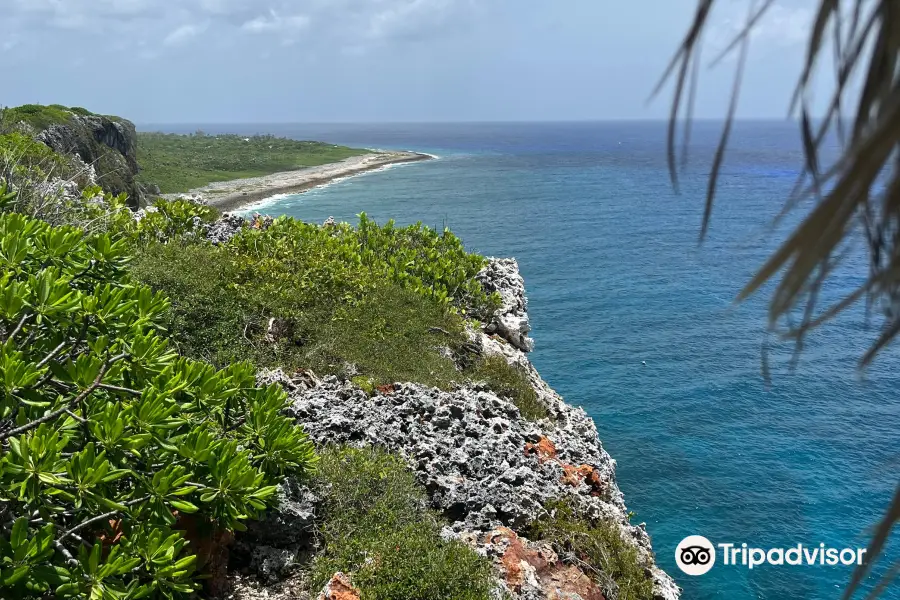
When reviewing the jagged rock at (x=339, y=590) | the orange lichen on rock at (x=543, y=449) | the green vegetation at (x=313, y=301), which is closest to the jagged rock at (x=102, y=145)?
the green vegetation at (x=313, y=301)

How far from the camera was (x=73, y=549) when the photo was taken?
5973 millimetres

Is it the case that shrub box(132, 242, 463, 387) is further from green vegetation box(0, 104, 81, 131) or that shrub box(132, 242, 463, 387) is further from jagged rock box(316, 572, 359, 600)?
green vegetation box(0, 104, 81, 131)

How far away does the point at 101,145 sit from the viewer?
50531 mm

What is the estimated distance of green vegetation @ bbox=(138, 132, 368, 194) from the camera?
77.4 meters

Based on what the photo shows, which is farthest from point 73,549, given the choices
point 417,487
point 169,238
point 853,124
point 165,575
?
point 169,238

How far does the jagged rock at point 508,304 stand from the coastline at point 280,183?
35.5 metres

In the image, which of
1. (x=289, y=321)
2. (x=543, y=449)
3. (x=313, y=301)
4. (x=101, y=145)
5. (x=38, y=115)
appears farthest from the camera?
(x=101, y=145)

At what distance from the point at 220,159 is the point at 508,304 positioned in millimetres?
89552

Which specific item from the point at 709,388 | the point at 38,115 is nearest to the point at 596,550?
the point at 709,388

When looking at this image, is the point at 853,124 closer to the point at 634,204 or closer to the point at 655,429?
the point at 655,429

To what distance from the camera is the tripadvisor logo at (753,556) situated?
15.6m

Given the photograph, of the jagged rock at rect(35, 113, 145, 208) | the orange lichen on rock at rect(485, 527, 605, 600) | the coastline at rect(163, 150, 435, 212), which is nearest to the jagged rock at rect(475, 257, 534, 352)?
the orange lichen on rock at rect(485, 527, 605, 600)

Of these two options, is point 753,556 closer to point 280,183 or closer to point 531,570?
point 531,570

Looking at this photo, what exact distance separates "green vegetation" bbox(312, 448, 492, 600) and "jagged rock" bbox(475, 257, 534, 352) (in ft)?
35.9
